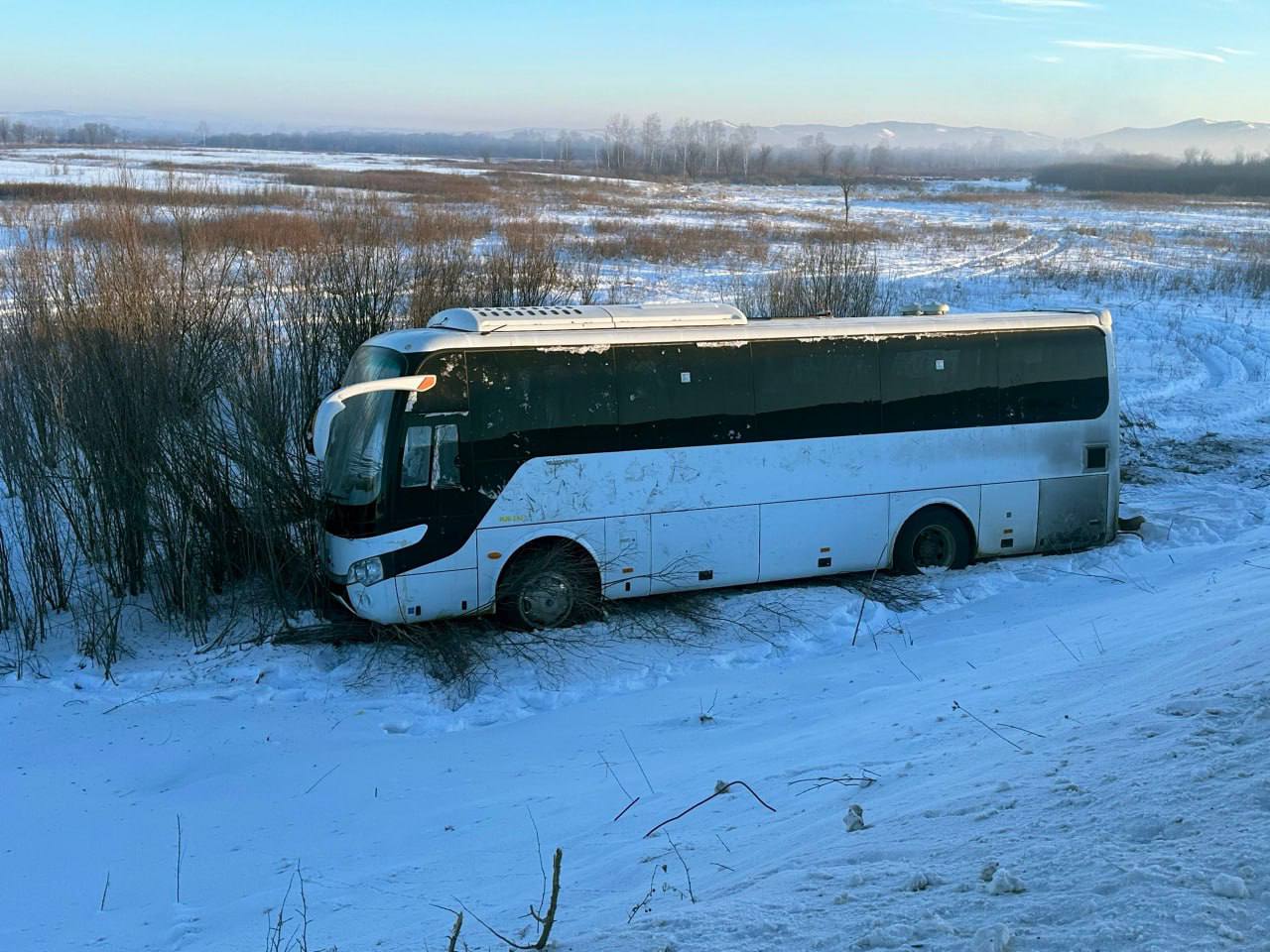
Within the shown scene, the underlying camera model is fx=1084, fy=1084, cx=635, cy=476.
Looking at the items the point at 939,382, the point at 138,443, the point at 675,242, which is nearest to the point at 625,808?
the point at 138,443

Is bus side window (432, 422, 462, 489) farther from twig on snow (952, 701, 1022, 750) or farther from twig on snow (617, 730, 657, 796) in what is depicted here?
twig on snow (952, 701, 1022, 750)

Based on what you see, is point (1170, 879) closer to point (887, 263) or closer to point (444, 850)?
point (444, 850)

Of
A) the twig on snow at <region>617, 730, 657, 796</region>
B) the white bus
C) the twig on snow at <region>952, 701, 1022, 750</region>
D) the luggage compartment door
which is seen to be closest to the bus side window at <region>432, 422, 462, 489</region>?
the white bus

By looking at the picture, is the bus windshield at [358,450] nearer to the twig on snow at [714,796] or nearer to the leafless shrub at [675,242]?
the twig on snow at [714,796]

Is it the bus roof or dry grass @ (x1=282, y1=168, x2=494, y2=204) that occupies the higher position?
dry grass @ (x1=282, y1=168, x2=494, y2=204)

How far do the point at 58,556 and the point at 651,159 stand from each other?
158782 mm

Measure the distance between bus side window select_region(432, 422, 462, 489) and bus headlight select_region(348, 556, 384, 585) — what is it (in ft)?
2.82

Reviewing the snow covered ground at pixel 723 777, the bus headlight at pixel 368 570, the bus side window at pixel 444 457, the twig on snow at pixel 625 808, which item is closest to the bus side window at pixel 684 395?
the bus side window at pixel 444 457

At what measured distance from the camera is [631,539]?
35.0ft

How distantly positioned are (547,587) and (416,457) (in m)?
1.79

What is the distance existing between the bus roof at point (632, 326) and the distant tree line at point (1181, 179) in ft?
324

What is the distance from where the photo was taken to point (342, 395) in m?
9.44

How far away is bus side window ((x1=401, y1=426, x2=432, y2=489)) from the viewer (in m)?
9.73

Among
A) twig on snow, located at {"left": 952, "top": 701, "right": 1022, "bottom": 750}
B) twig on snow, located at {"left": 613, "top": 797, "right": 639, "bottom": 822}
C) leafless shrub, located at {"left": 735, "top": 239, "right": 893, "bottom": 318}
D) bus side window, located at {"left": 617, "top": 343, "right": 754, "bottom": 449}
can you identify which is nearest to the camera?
twig on snow, located at {"left": 952, "top": 701, "right": 1022, "bottom": 750}
